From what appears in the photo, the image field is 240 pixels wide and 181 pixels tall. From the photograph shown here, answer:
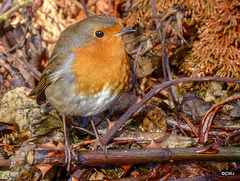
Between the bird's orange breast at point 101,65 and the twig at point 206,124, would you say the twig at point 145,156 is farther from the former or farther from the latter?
the bird's orange breast at point 101,65

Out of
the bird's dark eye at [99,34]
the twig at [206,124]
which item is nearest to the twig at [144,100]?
the twig at [206,124]

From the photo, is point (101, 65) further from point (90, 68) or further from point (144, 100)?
point (144, 100)

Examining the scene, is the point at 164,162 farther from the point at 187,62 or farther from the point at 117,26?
the point at 187,62

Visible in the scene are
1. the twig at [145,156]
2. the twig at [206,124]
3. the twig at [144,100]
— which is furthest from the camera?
the twig at [206,124]

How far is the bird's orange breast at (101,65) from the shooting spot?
2021 mm

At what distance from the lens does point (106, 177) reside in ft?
6.57

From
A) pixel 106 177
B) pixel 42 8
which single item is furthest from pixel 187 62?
pixel 42 8

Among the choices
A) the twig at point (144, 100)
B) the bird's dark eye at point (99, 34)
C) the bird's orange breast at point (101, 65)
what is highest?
the bird's dark eye at point (99, 34)

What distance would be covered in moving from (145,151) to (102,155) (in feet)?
0.95

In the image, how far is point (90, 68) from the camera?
6.64 feet

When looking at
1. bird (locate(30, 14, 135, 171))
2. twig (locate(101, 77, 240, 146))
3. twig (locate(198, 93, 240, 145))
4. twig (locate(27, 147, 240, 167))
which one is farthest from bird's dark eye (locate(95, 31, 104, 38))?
twig (locate(198, 93, 240, 145))

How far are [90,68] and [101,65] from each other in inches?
3.6

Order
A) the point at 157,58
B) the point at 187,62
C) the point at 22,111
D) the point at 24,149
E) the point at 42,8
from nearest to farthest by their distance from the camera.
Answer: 1. the point at 24,149
2. the point at 22,111
3. the point at 187,62
4. the point at 157,58
5. the point at 42,8

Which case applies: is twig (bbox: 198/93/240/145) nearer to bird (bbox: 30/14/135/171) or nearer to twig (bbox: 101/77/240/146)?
twig (bbox: 101/77/240/146)
